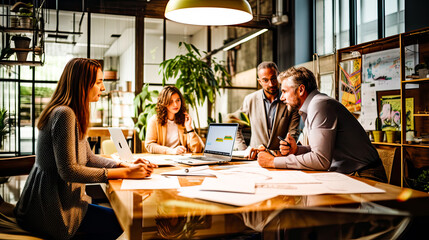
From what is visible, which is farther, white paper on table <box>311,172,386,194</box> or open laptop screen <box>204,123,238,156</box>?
open laptop screen <box>204,123,238,156</box>

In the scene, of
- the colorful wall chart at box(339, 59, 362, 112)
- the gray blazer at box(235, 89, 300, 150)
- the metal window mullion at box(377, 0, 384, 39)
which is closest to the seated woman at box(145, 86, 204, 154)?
the gray blazer at box(235, 89, 300, 150)

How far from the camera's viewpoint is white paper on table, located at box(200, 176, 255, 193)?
1495mm

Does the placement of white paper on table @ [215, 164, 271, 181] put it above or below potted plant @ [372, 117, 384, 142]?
below

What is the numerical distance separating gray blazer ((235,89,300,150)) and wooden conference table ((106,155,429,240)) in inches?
77.9

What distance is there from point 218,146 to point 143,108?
127 inches

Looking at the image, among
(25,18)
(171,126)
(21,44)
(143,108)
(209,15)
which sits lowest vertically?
(171,126)

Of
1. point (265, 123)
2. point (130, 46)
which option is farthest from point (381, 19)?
point (130, 46)

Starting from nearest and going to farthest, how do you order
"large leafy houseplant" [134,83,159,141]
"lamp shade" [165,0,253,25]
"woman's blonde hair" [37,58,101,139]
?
"woman's blonde hair" [37,58,101,139] → "lamp shade" [165,0,253,25] → "large leafy houseplant" [134,83,159,141]

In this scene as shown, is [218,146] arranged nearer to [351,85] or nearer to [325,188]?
[325,188]

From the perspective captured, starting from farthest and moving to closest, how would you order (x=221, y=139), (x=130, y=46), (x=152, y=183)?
(x=130, y=46)
(x=221, y=139)
(x=152, y=183)

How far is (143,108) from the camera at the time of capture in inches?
223

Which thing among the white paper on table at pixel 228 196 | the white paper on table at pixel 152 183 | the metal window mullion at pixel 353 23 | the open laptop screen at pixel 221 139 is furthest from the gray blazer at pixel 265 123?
the metal window mullion at pixel 353 23

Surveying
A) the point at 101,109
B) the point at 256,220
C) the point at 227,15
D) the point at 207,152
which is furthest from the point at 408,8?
the point at 101,109

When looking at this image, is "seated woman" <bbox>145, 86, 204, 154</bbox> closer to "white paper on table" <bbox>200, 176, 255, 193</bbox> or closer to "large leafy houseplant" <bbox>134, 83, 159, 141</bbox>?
"white paper on table" <bbox>200, 176, 255, 193</bbox>
